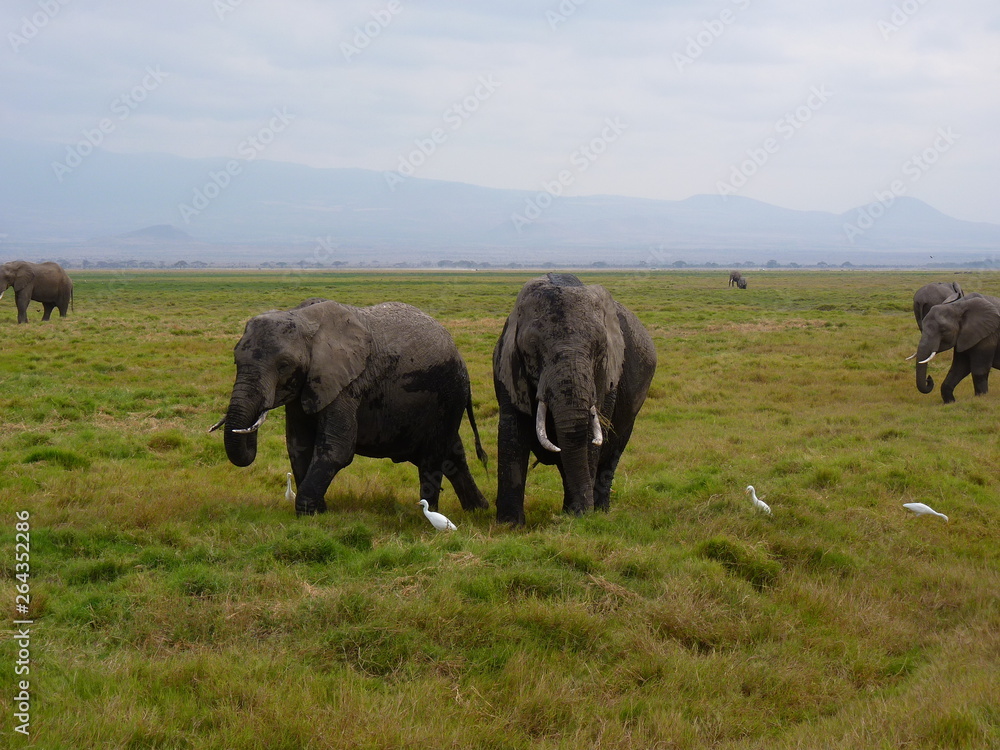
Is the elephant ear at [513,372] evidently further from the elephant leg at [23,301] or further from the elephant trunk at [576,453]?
the elephant leg at [23,301]

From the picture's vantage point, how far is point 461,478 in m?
10.3

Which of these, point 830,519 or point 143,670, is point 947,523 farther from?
point 143,670

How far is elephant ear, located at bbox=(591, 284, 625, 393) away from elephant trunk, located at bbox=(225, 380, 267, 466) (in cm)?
324

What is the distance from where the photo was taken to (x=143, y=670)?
518cm

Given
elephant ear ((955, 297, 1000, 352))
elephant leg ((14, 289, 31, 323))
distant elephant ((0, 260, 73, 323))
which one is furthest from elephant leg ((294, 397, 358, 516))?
elephant leg ((14, 289, 31, 323))

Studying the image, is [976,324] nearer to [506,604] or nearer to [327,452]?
[327,452]

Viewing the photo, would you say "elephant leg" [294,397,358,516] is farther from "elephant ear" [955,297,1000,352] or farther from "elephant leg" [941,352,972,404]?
"elephant ear" [955,297,1000,352]

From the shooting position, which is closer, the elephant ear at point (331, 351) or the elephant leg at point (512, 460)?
the elephant leg at point (512, 460)

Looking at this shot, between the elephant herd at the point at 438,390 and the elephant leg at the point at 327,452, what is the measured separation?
0.01 meters

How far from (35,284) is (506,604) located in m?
35.8

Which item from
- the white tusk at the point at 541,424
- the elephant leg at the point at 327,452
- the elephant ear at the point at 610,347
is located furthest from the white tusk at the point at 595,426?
the elephant leg at the point at 327,452

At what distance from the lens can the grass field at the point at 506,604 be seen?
193 inches

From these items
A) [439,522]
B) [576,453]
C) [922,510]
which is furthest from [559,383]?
[922,510]

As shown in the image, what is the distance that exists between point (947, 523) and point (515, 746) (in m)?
6.69
